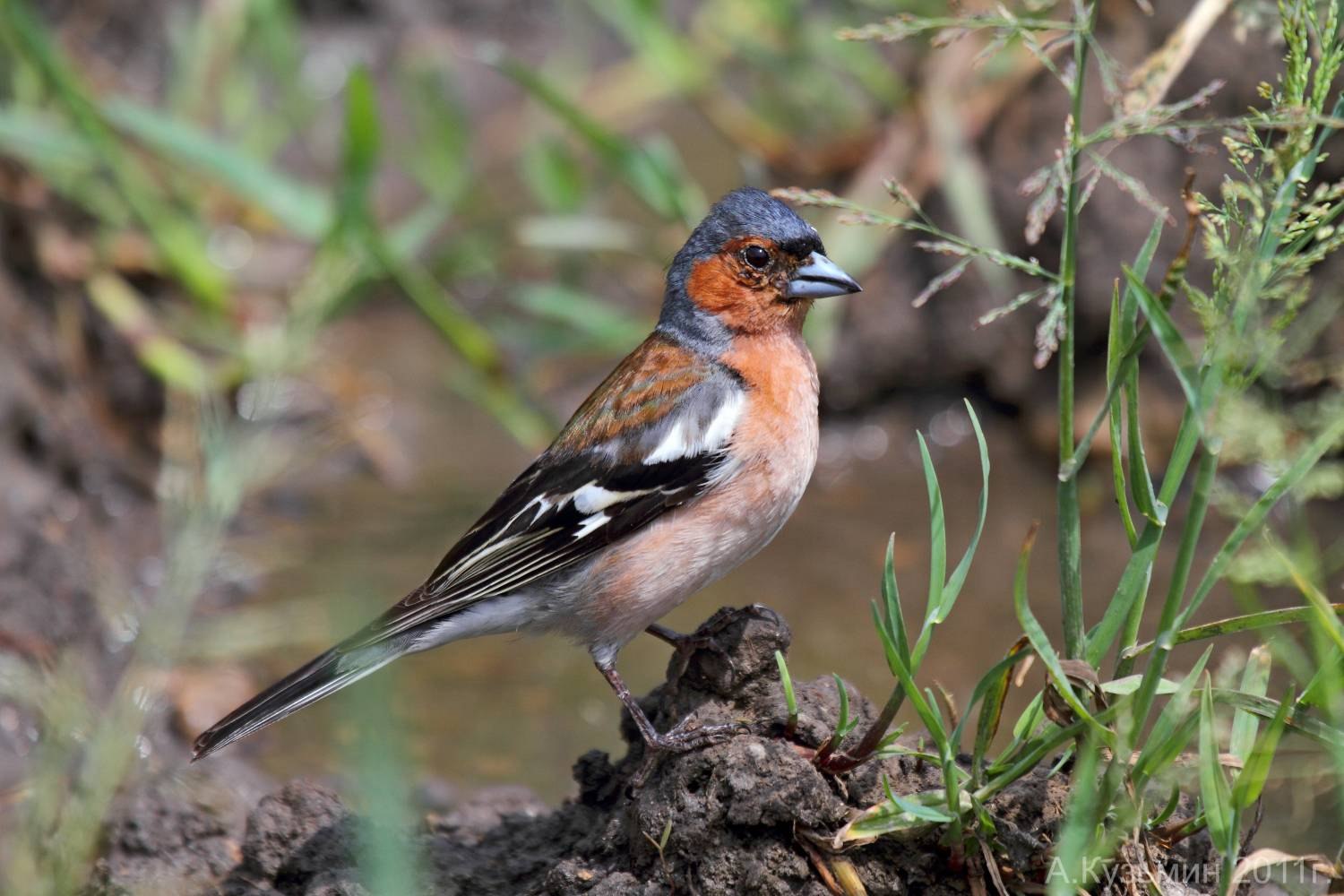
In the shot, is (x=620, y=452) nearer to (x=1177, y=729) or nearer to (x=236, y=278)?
(x=1177, y=729)

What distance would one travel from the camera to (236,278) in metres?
7.40

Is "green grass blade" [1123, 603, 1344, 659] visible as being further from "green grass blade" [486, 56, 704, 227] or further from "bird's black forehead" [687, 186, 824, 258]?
"green grass blade" [486, 56, 704, 227]

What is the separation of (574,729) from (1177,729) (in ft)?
9.67

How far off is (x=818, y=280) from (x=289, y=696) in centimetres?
180

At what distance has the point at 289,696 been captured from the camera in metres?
3.54

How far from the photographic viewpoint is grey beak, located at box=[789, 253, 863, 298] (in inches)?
160

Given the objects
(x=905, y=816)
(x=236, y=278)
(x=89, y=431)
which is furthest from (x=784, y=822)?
(x=236, y=278)

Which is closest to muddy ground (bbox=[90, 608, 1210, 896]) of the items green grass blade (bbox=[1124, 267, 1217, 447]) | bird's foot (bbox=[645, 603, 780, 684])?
bird's foot (bbox=[645, 603, 780, 684])

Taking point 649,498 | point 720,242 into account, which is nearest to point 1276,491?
point 649,498

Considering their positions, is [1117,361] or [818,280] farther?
[818,280]

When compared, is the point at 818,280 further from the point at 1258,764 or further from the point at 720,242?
the point at 1258,764

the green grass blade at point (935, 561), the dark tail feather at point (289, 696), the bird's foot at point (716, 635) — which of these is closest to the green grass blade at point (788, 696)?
the bird's foot at point (716, 635)

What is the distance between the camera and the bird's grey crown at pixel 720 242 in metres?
4.12

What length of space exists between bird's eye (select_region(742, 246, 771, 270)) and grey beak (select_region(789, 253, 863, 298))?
0.09 metres
